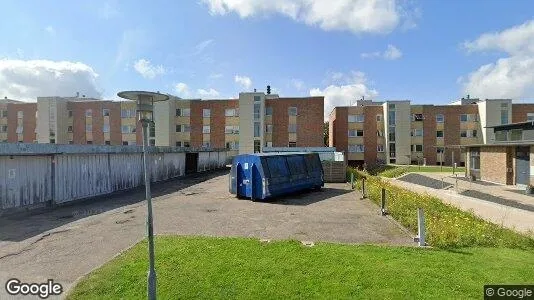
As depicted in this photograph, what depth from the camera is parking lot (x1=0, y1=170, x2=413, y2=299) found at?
779 cm

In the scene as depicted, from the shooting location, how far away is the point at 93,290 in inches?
229

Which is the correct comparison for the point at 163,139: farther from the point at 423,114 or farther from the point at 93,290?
the point at 93,290

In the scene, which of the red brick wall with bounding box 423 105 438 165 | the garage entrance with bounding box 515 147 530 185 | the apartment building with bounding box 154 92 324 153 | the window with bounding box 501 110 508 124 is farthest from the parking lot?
A: the window with bounding box 501 110 508 124

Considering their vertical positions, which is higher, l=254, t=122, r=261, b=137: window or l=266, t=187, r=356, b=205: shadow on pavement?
l=254, t=122, r=261, b=137: window

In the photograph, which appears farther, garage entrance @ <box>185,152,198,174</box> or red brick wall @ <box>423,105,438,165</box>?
red brick wall @ <box>423,105,438,165</box>

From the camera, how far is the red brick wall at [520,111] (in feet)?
Answer: 174

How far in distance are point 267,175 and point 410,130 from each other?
44.7m

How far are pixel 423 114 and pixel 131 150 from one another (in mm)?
49889

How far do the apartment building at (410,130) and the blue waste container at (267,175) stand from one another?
1407 inches

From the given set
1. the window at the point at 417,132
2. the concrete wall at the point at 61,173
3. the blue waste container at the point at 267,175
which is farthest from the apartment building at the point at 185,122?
the blue waste container at the point at 267,175

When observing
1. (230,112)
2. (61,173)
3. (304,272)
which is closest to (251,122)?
(230,112)

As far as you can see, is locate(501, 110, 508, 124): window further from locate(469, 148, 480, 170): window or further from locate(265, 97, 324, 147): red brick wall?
locate(265, 97, 324, 147): red brick wall

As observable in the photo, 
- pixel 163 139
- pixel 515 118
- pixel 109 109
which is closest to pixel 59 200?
pixel 163 139

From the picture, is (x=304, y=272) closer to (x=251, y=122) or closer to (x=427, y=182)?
(x=427, y=182)
